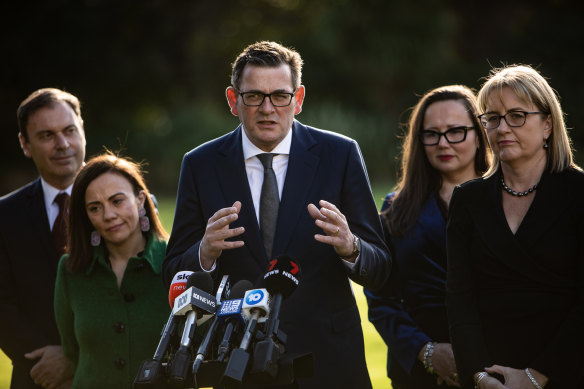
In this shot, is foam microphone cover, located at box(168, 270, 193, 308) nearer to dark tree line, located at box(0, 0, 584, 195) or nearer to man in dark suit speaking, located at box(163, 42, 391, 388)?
man in dark suit speaking, located at box(163, 42, 391, 388)

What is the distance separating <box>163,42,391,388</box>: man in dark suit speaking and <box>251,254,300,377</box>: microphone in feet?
2.38

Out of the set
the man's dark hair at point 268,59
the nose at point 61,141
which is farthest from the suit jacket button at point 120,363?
the man's dark hair at point 268,59

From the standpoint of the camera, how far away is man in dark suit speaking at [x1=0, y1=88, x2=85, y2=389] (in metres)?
4.36

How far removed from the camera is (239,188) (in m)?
3.68

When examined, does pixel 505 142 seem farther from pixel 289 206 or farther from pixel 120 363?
pixel 120 363

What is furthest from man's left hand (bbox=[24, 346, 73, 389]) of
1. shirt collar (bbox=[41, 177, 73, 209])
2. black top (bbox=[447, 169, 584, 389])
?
black top (bbox=[447, 169, 584, 389])

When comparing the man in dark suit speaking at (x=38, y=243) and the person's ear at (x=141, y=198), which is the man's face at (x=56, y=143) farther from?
the person's ear at (x=141, y=198)

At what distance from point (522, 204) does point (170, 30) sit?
3463cm

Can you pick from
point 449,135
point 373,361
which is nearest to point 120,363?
point 449,135

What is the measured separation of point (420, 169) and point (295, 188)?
1077 millimetres

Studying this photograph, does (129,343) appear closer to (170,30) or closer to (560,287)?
(560,287)

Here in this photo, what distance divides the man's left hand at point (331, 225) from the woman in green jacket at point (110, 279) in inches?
56.5

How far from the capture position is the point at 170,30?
1419 inches

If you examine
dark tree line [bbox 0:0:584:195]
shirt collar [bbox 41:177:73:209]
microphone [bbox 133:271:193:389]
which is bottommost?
microphone [bbox 133:271:193:389]
